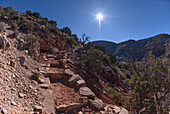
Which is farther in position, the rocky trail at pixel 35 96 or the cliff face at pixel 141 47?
the cliff face at pixel 141 47

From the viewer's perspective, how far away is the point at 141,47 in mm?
74562

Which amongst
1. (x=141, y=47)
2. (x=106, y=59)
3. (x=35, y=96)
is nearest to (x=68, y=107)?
(x=35, y=96)

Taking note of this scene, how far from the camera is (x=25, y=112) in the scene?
8.32ft

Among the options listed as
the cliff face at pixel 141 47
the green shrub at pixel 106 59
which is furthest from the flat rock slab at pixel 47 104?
the cliff face at pixel 141 47

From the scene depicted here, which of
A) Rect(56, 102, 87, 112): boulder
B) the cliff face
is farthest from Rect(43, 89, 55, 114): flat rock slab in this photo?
the cliff face

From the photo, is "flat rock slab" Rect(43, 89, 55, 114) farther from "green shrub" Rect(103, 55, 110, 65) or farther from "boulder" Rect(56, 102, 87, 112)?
"green shrub" Rect(103, 55, 110, 65)

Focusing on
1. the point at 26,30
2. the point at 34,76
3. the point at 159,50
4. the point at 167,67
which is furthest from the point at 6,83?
the point at 159,50

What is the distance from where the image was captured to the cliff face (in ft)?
188

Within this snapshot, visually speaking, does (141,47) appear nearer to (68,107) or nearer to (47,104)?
(68,107)

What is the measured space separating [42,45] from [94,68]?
29.1 ft

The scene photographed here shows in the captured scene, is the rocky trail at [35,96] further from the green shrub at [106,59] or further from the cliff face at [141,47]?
the cliff face at [141,47]

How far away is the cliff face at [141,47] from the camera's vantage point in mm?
57269

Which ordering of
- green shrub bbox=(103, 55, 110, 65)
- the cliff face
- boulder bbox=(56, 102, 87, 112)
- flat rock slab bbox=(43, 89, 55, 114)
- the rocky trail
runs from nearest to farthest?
the rocky trail → flat rock slab bbox=(43, 89, 55, 114) → boulder bbox=(56, 102, 87, 112) → green shrub bbox=(103, 55, 110, 65) → the cliff face

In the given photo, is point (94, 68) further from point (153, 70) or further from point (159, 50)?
point (159, 50)
